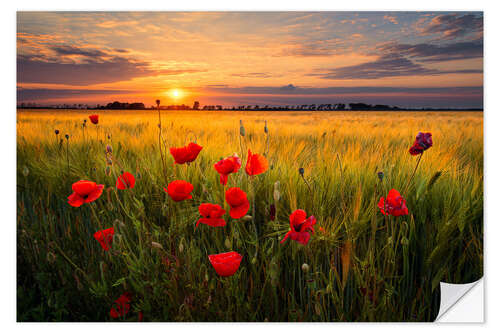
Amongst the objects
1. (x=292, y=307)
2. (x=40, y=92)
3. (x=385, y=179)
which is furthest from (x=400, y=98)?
(x=40, y=92)

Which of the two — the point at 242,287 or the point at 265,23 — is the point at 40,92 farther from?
the point at 242,287

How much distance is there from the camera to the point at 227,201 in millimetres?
1255

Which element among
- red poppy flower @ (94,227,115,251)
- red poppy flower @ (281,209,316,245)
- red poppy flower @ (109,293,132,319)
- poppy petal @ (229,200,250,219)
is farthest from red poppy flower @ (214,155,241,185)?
red poppy flower @ (109,293,132,319)

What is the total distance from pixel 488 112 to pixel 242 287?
4.50 ft

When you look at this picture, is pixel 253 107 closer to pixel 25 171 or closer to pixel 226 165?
pixel 226 165

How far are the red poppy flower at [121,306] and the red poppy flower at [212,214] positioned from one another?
0.48 meters

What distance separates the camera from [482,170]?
1612 millimetres

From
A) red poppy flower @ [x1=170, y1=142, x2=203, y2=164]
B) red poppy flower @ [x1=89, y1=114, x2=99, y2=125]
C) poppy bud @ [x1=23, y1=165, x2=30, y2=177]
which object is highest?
red poppy flower @ [x1=89, y1=114, x2=99, y2=125]

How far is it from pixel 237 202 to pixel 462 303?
3.57 ft

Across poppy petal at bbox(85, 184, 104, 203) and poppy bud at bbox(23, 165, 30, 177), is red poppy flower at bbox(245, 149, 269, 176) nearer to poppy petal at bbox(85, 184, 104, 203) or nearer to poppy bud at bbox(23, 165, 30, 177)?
poppy petal at bbox(85, 184, 104, 203)

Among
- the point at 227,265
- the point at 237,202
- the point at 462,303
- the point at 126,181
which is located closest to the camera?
the point at 227,265

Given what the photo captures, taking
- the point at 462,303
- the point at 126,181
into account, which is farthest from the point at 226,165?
the point at 462,303

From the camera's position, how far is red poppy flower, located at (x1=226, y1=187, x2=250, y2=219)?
1.24 meters

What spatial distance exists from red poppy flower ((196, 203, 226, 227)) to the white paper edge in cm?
95
